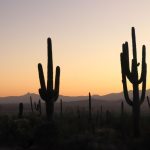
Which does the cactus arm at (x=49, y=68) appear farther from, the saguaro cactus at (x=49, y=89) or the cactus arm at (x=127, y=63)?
the cactus arm at (x=127, y=63)

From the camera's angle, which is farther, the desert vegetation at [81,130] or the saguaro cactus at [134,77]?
the saguaro cactus at [134,77]

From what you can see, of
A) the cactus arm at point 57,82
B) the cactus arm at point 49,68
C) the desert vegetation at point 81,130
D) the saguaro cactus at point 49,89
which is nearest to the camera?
the desert vegetation at point 81,130

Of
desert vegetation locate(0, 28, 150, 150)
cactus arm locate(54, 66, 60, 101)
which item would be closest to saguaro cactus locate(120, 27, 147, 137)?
desert vegetation locate(0, 28, 150, 150)

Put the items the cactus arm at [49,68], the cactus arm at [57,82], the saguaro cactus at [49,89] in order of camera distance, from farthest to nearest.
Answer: the cactus arm at [57,82]
the cactus arm at [49,68]
the saguaro cactus at [49,89]

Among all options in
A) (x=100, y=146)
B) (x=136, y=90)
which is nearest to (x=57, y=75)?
(x=136, y=90)

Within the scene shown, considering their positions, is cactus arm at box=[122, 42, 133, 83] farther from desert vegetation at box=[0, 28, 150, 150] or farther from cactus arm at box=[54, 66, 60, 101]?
cactus arm at box=[54, 66, 60, 101]

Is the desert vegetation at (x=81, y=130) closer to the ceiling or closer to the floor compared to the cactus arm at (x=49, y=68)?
closer to the floor

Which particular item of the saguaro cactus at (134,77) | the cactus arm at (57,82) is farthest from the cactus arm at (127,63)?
the cactus arm at (57,82)

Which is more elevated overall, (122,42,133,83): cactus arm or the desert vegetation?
(122,42,133,83): cactus arm

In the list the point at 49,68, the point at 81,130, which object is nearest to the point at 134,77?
the point at 81,130

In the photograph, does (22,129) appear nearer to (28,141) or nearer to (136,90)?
(28,141)

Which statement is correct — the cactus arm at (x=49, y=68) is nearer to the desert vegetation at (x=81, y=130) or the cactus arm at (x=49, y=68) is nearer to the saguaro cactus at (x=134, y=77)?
the desert vegetation at (x=81, y=130)

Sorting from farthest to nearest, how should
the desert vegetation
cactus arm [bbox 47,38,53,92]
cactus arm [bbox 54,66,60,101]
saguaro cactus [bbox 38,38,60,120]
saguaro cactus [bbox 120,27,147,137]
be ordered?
cactus arm [bbox 54,66,60,101] → cactus arm [bbox 47,38,53,92] → saguaro cactus [bbox 38,38,60,120] → saguaro cactus [bbox 120,27,147,137] → the desert vegetation

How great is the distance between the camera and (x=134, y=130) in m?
24.0
